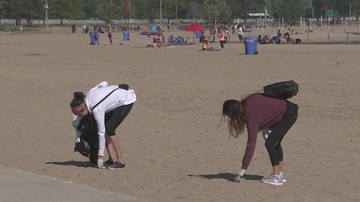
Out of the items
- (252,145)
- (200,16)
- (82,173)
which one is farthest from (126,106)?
(200,16)

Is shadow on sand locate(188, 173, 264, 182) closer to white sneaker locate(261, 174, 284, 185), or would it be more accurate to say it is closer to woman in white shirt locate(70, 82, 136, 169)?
white sneaker locate(261, 174, 284, 185)

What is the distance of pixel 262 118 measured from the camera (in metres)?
8.91

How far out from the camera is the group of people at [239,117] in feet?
28.9

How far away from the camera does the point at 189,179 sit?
386 inches

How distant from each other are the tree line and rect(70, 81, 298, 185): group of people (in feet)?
341

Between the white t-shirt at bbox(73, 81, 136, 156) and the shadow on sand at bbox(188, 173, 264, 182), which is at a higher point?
the white t-shirt at bbox(73, 81, 136, 156)

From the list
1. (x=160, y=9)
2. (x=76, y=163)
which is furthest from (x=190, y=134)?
(x=160, y=9)

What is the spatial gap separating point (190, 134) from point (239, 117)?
5542 millimetres

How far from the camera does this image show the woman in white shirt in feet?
32.1

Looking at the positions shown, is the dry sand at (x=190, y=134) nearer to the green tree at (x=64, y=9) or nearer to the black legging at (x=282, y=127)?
the black legging at (x=282, y=127)

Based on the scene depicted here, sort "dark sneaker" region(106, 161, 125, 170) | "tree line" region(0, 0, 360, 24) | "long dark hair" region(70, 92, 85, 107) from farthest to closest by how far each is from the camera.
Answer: "tree line" region(0, 0, 360, 24) → "dark sneaker" region(106, 161, 125, 170) → "long dark hair" region(70, 92, 85, 107)

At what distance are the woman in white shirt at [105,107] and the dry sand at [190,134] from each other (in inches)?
17.9

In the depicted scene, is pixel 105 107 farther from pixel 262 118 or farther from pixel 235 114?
pixel 262 118

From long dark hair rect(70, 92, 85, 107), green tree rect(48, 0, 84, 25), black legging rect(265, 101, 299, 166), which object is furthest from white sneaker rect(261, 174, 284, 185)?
green tree rect(48, 0, 84, 25)
